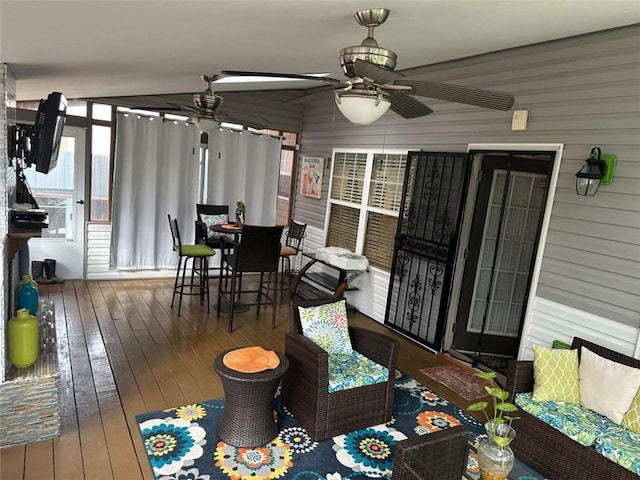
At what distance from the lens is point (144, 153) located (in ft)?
19.1

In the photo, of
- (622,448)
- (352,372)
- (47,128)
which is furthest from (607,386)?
(47,128)

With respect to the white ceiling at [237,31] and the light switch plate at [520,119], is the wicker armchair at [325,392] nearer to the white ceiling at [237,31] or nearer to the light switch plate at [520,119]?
the white ceiling at [237,31]

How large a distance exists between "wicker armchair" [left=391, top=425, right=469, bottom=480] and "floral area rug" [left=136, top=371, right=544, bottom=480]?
4.8 inches

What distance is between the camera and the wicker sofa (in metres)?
2.38

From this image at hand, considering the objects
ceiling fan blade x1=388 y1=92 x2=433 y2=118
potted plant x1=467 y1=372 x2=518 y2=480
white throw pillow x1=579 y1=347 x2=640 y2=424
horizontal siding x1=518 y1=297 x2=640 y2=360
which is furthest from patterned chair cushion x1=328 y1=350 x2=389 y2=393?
ceiling fan blade x1=388 y1=92 x2=433 y2=118

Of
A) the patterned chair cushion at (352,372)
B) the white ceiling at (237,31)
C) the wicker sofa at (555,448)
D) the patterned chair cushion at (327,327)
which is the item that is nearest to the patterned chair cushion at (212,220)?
the white ceiling at (237,31)

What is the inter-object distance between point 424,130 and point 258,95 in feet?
9.53

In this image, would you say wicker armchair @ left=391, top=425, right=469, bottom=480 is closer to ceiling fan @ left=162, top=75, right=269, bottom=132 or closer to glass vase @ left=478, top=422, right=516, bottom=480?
glass vase @ left=478, top=422, right=516, bottom=480

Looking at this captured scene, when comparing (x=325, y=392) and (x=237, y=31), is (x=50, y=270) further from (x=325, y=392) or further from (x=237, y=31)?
(x=237, y=31)

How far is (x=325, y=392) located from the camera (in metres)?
2.78

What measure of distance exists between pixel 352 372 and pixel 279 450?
2.19ft

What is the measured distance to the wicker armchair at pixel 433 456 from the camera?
74.2 inches

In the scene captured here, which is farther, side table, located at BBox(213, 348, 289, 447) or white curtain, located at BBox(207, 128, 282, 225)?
white curtain, located at BBox(207, 128, 282, 225)

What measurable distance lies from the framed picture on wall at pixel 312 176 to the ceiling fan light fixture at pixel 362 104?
431 centimetres
